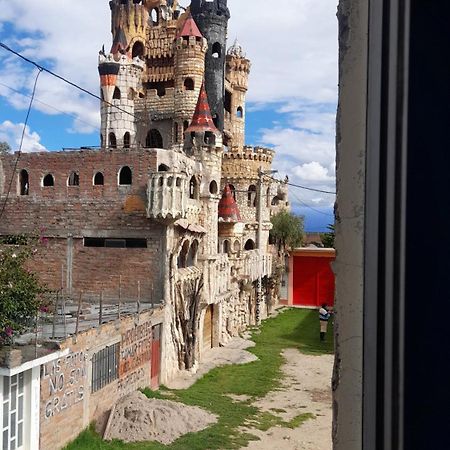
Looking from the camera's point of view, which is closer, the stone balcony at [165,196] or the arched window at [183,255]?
the stone balcony at [165,196]

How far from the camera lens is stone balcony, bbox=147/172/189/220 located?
1725 cm

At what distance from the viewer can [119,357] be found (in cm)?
1450

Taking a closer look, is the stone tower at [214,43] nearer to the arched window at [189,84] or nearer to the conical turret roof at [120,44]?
the arched window at [189,84]

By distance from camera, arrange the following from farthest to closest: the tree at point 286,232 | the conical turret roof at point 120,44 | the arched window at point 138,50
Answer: the tree at point 286,232
the arched window at point 138,50
the conical turret roof at point 120,44

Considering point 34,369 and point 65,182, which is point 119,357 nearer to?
point 34,369

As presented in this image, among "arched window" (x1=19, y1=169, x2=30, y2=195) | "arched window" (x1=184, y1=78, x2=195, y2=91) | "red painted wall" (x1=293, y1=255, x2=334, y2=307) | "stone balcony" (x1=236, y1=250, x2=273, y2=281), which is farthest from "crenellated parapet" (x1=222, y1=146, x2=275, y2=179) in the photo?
"arched window" (x1=19, y1=169, x2=30, y2=195)

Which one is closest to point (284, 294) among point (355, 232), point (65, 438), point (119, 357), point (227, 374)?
point (227, 374)

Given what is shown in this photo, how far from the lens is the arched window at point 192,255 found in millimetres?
20839

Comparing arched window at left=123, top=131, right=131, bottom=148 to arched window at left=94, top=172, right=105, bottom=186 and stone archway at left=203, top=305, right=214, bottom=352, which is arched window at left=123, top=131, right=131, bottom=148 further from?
arched window at left=94, top=172, right=105, bottom=186

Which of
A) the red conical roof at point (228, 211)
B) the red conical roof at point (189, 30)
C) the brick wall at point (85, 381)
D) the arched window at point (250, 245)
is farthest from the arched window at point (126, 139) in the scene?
the brick wall at point (85, 381)

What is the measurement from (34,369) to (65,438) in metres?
2.17

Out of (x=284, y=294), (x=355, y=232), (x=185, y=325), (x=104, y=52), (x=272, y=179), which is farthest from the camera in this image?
(x=284, y=294)

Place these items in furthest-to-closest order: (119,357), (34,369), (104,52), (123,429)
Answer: (104,52)
(119,357)
(123,429)
(34,369)

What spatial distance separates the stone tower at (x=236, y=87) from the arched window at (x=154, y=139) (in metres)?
6.80
